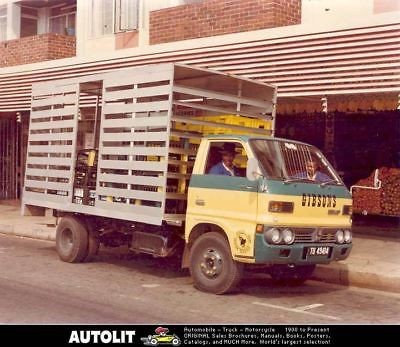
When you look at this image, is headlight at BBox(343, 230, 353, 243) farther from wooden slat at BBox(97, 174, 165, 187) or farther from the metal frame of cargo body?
wooden slat at BBox(97, 174, 165, 187)

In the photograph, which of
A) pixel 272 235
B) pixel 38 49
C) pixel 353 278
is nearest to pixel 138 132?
pixel 272 235

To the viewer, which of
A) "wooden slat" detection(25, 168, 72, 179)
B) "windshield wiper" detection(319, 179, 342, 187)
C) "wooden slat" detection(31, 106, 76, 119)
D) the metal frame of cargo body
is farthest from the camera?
"wooden slat" detection(31, 106, 76, 119)

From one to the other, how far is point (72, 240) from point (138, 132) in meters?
2.37

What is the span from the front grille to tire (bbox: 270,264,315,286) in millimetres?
978

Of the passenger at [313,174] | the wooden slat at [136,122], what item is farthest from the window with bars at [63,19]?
the passenger at [313,174]

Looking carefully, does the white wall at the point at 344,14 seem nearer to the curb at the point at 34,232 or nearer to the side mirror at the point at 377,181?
the side mirror at the point at 377,181

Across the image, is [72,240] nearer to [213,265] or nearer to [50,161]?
[50,161]

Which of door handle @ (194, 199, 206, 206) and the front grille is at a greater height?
door handle @ (194, 199, 206, 206)

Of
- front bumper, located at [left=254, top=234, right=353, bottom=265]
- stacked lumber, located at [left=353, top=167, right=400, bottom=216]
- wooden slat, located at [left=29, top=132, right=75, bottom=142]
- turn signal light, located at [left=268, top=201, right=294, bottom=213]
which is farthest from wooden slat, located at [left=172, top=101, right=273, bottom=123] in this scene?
stacked lumber, located at [left=353, top=167, right=400, bottom=216]

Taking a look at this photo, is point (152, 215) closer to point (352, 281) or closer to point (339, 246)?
point (339, 246)

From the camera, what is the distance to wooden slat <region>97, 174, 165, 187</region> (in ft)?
26.1

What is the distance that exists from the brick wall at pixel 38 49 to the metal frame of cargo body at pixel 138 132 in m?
→ 7.21

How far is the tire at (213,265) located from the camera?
734cm

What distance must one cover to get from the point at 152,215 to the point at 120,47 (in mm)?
9075
